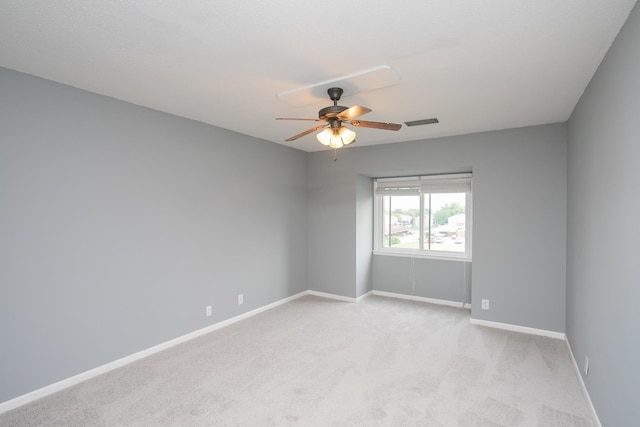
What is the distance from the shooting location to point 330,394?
2.58 meters

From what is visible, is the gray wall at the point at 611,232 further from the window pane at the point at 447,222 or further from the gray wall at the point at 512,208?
the window pane at the point at 447,222

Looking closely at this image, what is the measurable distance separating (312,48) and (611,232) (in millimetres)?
2127

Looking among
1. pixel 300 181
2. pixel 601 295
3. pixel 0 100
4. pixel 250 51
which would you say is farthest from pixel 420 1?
pixel 300 181

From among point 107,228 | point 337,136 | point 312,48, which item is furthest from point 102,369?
point 312,48

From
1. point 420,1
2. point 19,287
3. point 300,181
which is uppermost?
point 420,1

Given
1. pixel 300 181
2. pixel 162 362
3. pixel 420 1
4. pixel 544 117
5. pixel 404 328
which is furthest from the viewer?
pixel 300 181

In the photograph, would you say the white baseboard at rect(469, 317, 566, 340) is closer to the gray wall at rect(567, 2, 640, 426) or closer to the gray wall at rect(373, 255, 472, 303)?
the gray wall at rect(373, 255, 472, 303)

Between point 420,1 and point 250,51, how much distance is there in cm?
106

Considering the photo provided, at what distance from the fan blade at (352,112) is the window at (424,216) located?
2974 mm

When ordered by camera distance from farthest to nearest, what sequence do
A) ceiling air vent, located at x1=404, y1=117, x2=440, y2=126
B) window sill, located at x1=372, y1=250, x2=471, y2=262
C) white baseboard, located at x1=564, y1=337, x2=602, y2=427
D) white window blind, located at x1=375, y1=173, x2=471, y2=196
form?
1. window sill, located at x1=372, y1=250, x2=471, y2=262
2. white window blind, located at x1=375, y1=173, x2=471, y2=196
3. ceiling air vent, located at x1=404, y1=117, x2=440, y2=126
4. white baseboard, located at x1=564, y1=337, x2=602, y2=427

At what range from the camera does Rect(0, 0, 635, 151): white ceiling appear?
1.66 m

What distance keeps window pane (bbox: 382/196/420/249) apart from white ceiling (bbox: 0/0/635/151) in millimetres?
2396

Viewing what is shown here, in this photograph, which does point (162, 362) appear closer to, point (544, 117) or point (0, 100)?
point (0, 100)

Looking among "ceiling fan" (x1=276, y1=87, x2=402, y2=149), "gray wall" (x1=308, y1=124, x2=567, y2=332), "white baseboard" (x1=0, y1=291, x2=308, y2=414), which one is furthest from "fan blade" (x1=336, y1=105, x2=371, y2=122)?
"white baseboard" (x1=0, y1=291, x2=308, y2=414)
